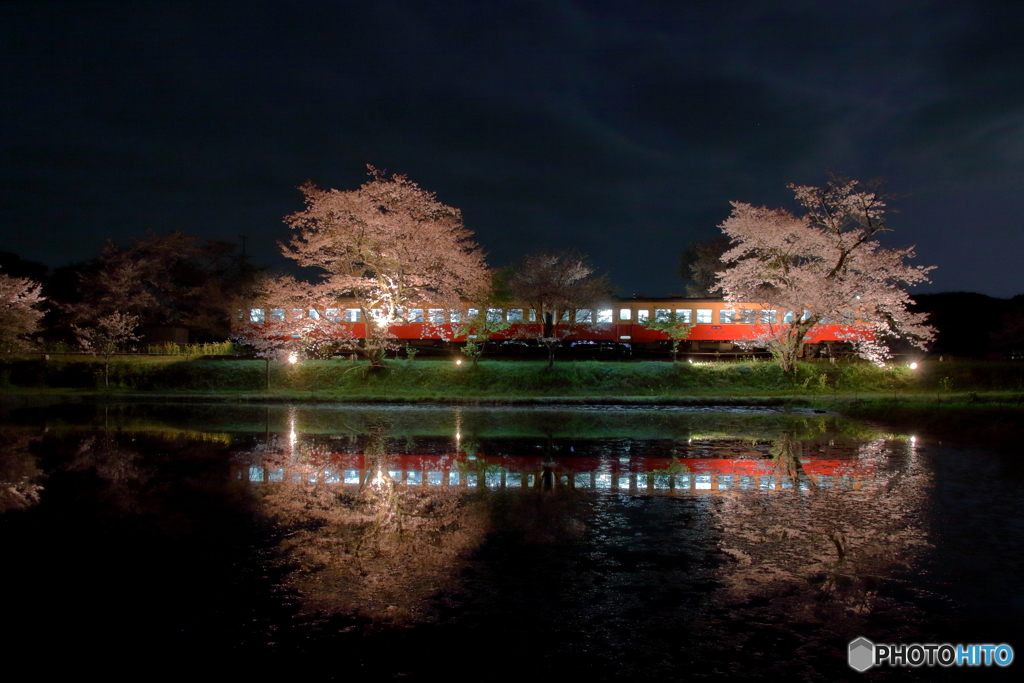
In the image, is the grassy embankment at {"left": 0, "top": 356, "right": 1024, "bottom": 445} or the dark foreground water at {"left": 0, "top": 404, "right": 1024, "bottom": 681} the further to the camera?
the grassy embankment at {"left": 0, "top": 356, "right": 1024, "bottom": 445}

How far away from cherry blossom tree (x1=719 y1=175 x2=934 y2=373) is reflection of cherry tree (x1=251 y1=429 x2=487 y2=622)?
768 inches

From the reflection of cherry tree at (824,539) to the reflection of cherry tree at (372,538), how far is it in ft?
6.74

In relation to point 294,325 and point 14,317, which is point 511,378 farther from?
point 14,317

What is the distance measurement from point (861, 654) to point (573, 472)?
16.4 ft

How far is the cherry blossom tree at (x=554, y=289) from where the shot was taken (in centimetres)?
2705

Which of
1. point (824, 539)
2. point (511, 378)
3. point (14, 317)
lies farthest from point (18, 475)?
point (14, 317)

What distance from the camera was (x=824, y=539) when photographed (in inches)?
216

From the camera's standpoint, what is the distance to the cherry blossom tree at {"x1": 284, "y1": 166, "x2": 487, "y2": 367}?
22562 mm

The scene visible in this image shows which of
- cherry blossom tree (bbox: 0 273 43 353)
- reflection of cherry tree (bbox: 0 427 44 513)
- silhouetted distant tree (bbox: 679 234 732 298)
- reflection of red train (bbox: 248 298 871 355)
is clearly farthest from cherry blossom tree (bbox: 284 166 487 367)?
→ silhouetted distant tree (bbox: 679 234 732 298)

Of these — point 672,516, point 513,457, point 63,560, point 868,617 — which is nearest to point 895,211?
point 513,457

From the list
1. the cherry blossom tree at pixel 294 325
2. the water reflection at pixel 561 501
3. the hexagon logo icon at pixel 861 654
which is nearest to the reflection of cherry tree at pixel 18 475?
the water reflection at pixel 561 501

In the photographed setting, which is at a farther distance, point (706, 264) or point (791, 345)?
point (706, 264)

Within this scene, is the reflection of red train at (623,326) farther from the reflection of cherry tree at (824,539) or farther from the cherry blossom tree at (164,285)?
the reflection of cherry tree at (824,539)

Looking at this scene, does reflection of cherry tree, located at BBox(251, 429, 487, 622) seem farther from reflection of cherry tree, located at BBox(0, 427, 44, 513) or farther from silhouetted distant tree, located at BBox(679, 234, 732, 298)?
silhouetted distant tree, located at BBox(679, 234, 732, 298)
